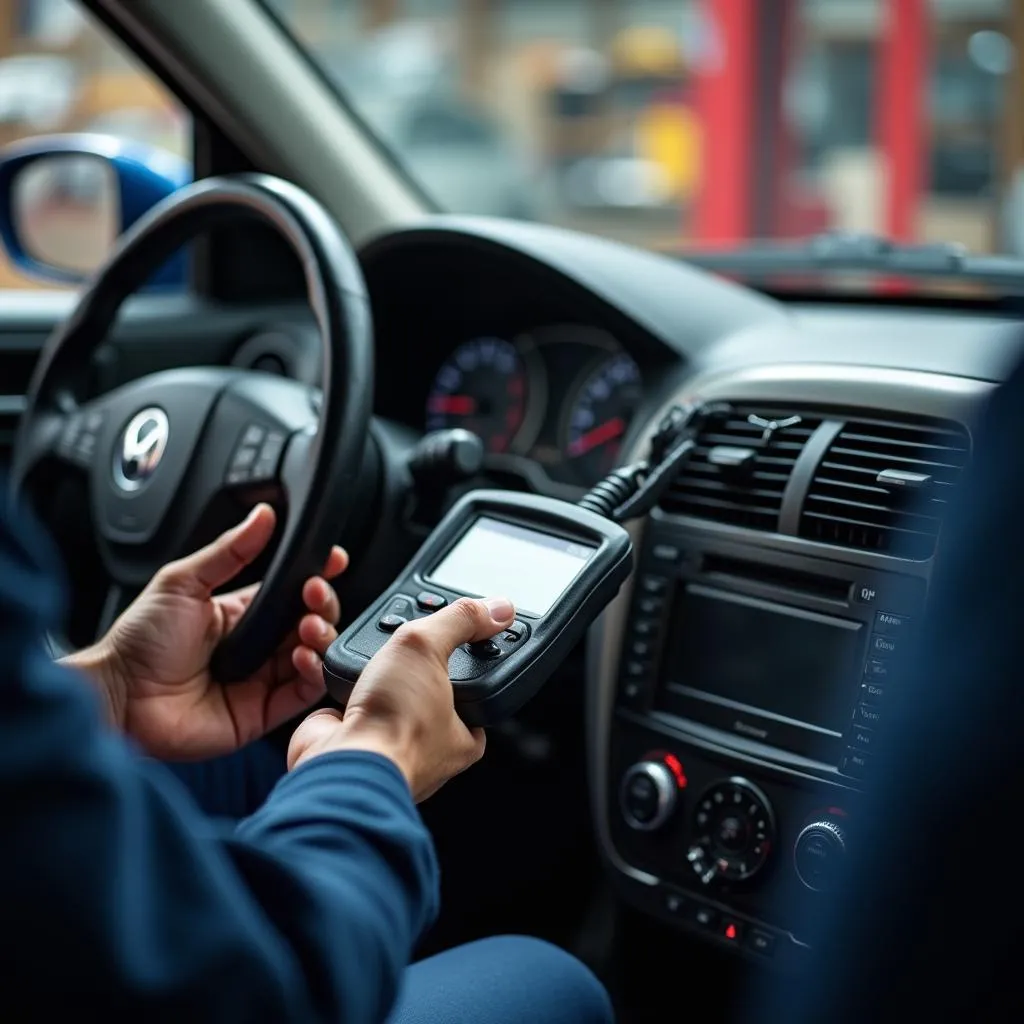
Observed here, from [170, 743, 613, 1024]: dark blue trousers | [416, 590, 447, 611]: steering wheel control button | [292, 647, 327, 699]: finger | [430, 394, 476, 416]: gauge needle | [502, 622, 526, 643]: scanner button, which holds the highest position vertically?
[430, 394, 476, 416]: gauge needle

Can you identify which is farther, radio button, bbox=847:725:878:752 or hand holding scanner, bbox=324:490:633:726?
radio button, bbox=847:725:878:752

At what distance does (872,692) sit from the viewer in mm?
1117

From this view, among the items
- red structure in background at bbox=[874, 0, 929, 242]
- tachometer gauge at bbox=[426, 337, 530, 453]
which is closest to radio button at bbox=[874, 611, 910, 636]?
tachometer gauge at bbox=[426, 337, 530, 453]

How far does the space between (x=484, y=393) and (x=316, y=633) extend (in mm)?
703

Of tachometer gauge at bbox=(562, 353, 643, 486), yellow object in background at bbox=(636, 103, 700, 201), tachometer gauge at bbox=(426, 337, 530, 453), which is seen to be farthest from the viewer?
yellow object in background at bbox=(636, 103, 700, 201)

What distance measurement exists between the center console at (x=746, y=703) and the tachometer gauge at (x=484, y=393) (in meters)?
0.42

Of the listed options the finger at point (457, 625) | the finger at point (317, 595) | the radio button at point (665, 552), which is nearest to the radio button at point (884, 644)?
the radio button at point (665, 552)

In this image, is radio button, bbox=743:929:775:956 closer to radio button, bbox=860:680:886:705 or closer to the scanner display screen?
radio button, bbox=860:680:886:705

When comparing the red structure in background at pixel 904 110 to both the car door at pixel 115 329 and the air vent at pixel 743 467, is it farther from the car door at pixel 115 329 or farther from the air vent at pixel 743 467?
the air vent at pixel 743 467

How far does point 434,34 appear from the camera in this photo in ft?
19.6

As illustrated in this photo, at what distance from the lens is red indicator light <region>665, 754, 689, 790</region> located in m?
1.30

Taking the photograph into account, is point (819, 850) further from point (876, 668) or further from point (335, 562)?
point (335, 562)

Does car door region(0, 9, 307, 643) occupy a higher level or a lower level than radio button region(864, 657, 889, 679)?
higher

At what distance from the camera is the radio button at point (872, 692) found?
43.7 inches
